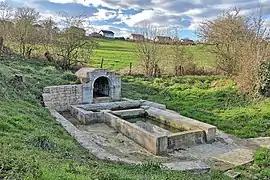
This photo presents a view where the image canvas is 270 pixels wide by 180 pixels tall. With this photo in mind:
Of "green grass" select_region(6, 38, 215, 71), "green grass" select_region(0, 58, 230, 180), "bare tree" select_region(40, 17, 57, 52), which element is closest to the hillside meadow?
"green grass" select_region(0, 58, 230, 180)

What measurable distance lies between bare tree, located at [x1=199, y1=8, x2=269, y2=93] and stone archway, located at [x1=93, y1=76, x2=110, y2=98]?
753cm

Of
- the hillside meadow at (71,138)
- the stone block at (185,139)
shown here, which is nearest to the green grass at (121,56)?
the hillside meadow at (71,138)

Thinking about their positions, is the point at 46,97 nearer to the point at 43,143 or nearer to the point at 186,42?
the point at 43,143

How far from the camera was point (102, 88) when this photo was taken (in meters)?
18.4

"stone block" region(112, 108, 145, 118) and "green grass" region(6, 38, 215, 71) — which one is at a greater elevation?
"green grass" region(6, 38, 215, 71)

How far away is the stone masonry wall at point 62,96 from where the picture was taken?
14.8 metres

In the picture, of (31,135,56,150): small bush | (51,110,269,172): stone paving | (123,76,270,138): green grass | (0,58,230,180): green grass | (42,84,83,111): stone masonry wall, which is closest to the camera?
(0,58,230,180): green grass

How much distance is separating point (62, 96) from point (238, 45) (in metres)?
11.8

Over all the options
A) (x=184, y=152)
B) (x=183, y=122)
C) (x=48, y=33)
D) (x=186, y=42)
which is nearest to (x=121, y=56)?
(x=186, y=42)

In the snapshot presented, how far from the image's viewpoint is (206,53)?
22719 millimetres

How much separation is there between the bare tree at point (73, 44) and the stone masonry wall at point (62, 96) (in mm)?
7815

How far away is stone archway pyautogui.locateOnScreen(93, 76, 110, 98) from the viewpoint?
17686 mm

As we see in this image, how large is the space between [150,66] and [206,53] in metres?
4.49

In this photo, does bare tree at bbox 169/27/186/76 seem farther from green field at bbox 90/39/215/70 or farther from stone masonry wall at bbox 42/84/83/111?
stone masonry wall at bbox 42/84/83/111
